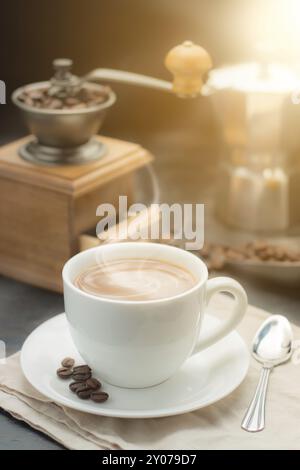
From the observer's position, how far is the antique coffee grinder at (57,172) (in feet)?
3.08

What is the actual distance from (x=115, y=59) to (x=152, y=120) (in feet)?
0.40

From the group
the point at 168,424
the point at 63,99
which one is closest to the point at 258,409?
the point at 168,424

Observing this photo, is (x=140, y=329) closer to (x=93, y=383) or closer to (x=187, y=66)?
(x=93, y=383)

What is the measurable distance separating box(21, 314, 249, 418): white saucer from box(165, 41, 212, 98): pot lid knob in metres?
0.27

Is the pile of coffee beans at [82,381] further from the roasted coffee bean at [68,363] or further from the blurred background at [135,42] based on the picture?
the blurred background at [135,42]

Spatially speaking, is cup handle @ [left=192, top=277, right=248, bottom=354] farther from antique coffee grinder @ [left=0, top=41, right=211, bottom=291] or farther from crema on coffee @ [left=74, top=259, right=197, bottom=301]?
antique coffee grinder @ [left=0, top=41, right=211, bottom=291]

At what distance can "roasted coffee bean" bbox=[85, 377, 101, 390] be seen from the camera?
0.69 meters

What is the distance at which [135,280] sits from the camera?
73cm

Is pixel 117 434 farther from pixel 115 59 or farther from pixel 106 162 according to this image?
pixel 115 59

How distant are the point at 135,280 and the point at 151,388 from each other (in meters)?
0.09

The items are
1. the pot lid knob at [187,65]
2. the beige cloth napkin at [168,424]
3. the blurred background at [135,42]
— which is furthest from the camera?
the blurred background at [135,42]

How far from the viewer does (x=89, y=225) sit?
0.97m

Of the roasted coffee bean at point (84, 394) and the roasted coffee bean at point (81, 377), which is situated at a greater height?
the roasted coffee bean at point (84, 394)

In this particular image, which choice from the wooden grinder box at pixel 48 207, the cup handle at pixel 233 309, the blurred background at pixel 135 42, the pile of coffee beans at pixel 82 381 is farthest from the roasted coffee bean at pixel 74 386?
the blurred background at pixel 135 42
